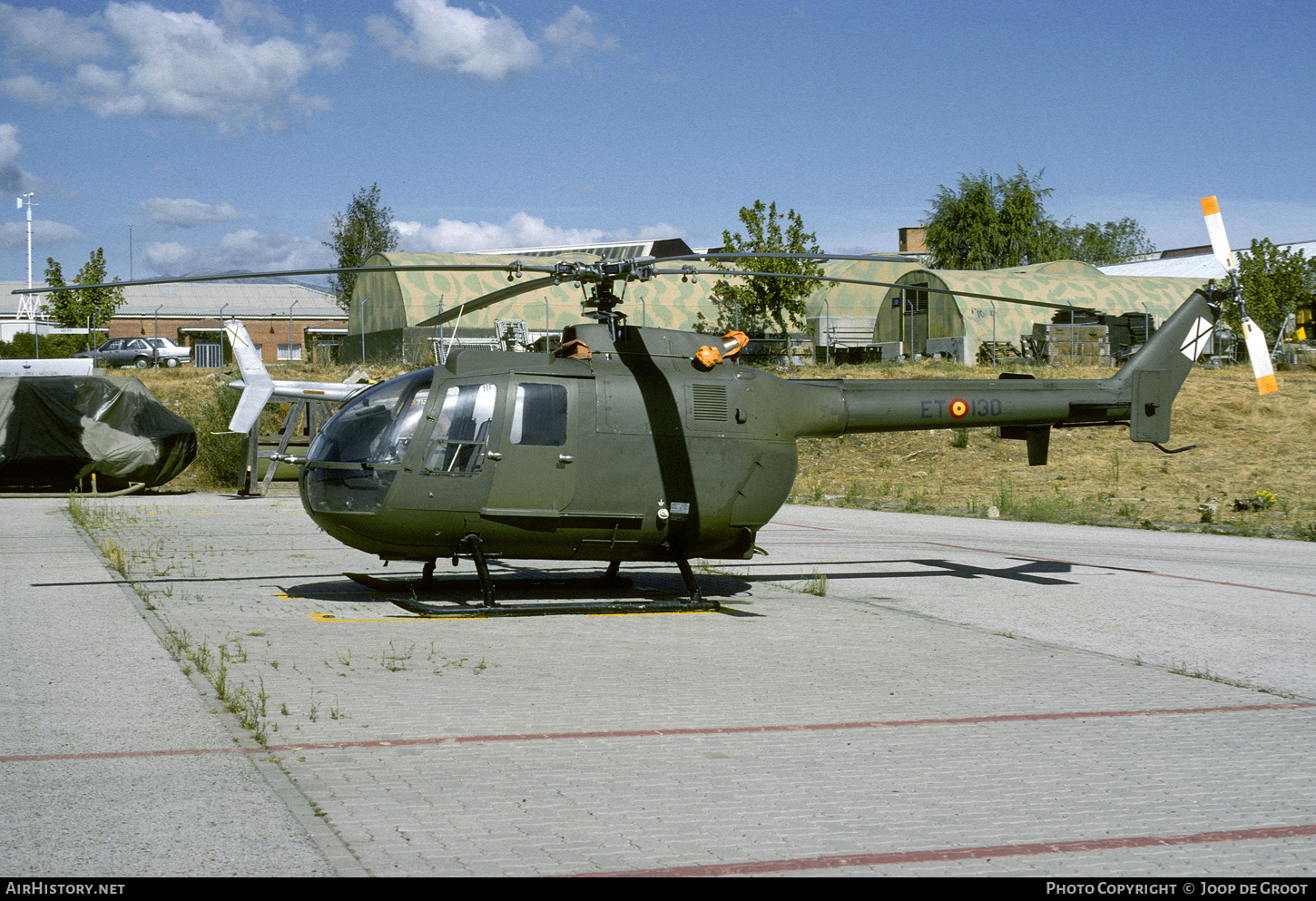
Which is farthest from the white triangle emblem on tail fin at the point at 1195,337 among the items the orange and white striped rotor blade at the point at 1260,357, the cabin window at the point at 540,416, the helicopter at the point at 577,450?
the cabin window at the point at 540,416

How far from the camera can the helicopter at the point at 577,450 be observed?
10500 millimetres

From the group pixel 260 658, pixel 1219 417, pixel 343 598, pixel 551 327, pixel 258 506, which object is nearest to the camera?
pixel 260 658

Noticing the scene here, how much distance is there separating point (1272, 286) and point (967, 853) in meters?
48.1

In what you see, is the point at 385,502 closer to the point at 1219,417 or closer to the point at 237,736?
the point at 237,736

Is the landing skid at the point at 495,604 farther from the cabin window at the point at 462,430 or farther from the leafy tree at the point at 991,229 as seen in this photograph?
the leafy tree at the point at 991,229

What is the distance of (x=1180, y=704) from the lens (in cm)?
771

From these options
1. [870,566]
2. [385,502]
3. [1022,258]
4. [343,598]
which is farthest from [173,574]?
[1022,258]

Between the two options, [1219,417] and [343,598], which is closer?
[343,598]

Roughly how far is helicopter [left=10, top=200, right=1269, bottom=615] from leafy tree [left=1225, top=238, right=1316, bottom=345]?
38.7m

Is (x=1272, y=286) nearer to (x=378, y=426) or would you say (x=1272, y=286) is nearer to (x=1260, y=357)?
(x=1260, y=357)

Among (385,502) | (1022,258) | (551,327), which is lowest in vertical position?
(385,502)

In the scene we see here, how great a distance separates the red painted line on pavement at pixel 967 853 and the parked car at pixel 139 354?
49826mm

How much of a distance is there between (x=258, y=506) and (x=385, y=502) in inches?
568

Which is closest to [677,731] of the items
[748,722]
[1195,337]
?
[748,722]
